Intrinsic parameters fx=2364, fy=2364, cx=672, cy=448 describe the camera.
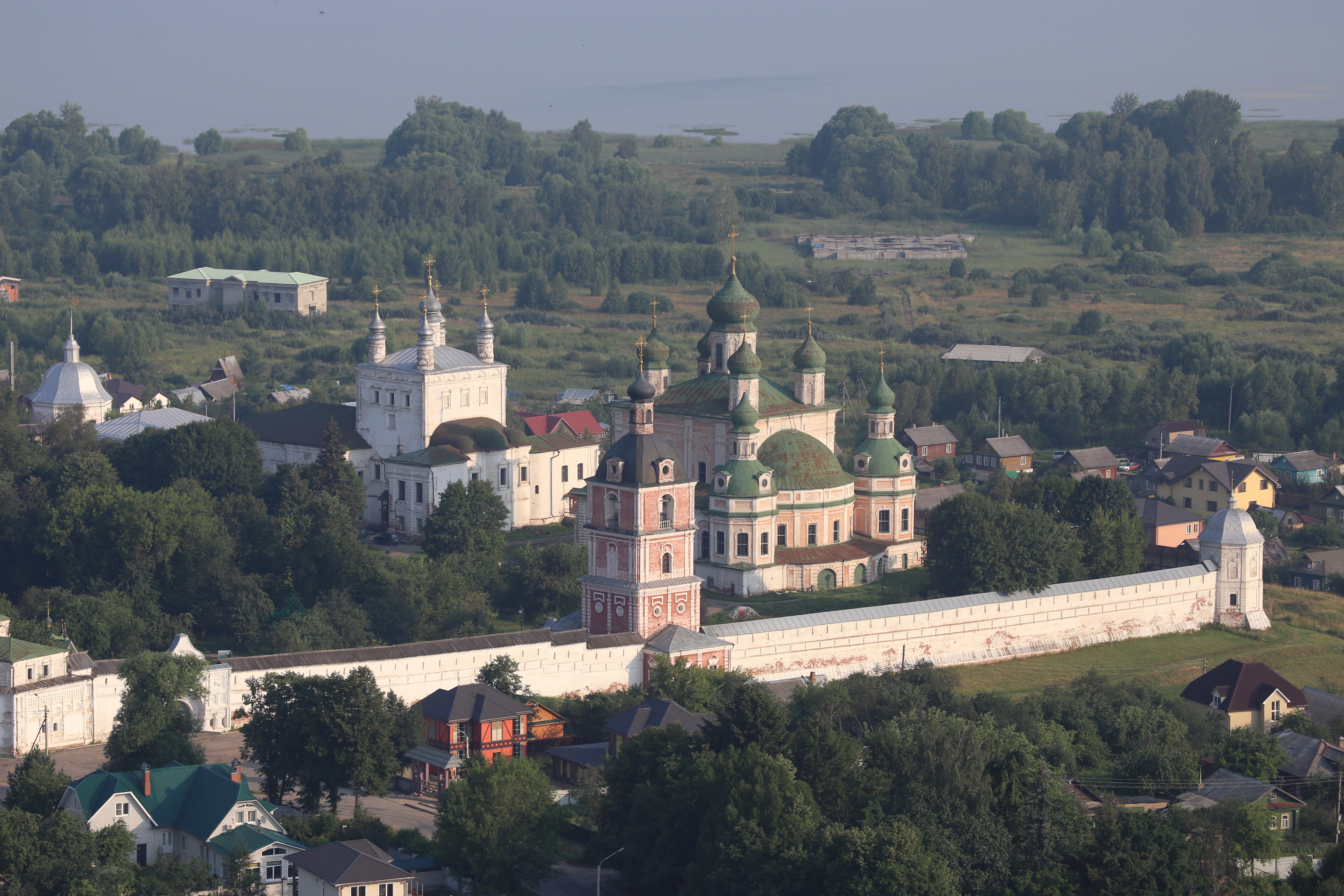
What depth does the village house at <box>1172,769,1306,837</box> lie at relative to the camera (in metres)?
42.6

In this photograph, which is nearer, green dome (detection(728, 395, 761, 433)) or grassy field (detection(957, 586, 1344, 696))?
grassy field (detection(957, 586, 1344, 696))

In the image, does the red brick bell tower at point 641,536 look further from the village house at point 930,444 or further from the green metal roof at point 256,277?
the green metal roof at point 256,277

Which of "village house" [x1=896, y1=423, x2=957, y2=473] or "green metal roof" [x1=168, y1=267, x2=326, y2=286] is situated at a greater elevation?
"green metal roof" [x1=168, y1=267, x2=326, y2=286]

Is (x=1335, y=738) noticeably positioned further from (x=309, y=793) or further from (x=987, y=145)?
(x=987, y=145)

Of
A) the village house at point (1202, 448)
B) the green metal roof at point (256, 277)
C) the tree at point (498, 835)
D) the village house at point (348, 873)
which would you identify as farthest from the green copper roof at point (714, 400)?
the green metal roof at point (256, 277)

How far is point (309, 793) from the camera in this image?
1702 inches

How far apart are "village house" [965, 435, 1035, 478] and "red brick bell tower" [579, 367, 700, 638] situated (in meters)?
30.7

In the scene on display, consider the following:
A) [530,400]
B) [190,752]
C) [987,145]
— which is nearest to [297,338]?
[530,400]

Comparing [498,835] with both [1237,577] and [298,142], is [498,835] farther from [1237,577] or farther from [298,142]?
[298,142]

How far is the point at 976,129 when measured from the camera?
18688 centimetres

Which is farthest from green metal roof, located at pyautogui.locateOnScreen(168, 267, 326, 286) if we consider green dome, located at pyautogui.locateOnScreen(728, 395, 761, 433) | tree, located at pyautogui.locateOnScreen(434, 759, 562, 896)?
tree, located at pyautogui.locateOnScreen(434, 759, 562, 896)

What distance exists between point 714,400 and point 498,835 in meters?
25.9

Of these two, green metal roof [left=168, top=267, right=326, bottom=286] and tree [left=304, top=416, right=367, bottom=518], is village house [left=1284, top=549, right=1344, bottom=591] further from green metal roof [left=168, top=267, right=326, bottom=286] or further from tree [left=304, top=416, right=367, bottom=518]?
green metal roof [left=168, top=267, right=326, bottom=286]

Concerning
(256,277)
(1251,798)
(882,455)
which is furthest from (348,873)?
(256,277)
